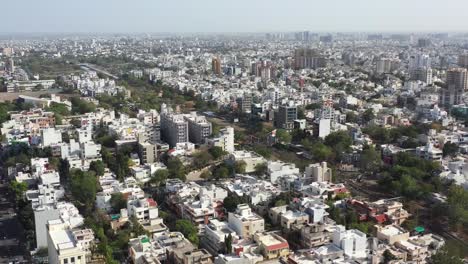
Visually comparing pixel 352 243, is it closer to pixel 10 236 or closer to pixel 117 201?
pixel 117 201

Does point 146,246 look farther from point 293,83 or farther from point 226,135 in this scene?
point 293,83

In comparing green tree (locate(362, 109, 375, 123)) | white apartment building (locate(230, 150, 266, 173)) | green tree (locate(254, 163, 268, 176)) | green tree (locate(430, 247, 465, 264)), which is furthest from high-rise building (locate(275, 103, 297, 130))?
green tree (locate(430, 247, 465, 264))

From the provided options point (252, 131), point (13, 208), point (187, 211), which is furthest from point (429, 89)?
point (13, 208)

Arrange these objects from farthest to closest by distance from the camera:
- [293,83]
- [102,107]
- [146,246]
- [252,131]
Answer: [293,83], [102,107], [252,131], [146,246]

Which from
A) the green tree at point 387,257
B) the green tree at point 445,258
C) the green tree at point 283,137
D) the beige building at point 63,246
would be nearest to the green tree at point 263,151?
the green tree at point 283,137

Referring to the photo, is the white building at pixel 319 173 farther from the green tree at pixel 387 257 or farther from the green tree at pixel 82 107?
the green tree at pixel 82 107

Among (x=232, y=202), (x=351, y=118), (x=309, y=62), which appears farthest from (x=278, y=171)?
(x=309, y=62)
